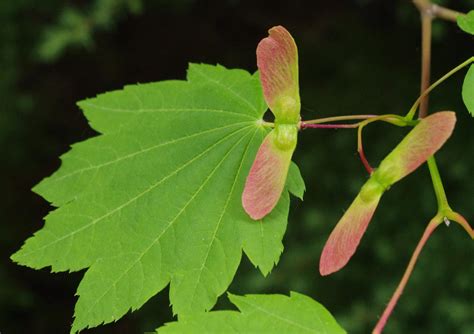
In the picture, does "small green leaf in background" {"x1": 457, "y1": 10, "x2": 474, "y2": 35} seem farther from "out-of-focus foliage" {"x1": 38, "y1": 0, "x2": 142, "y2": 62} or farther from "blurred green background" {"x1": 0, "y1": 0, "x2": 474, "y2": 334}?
"out-of-focus foliage" {"x1": 38, "y1": 0, "x2": 142, "y2": 62}

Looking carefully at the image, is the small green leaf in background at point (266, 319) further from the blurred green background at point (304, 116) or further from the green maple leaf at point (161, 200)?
the blurred green background at point (304, 116)

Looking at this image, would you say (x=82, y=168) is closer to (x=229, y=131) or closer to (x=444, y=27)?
(x=229, y=131)

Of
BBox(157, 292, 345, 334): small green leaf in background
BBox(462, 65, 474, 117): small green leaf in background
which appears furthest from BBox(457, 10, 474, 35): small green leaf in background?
BBox(157, 292, 345, 334): small green leaf in background

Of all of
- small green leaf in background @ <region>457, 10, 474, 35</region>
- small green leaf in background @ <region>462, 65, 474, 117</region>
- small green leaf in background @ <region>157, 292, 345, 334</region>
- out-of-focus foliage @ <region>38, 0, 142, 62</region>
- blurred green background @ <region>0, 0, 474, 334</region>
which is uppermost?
small green leaf in background @ <region>457, 10, 474, 35</region>

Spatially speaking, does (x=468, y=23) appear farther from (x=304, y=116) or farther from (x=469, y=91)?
(x=304, y=116)

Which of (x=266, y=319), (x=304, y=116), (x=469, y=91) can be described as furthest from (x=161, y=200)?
(x=304, y=116)

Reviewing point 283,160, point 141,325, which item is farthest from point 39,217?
point 283,160
